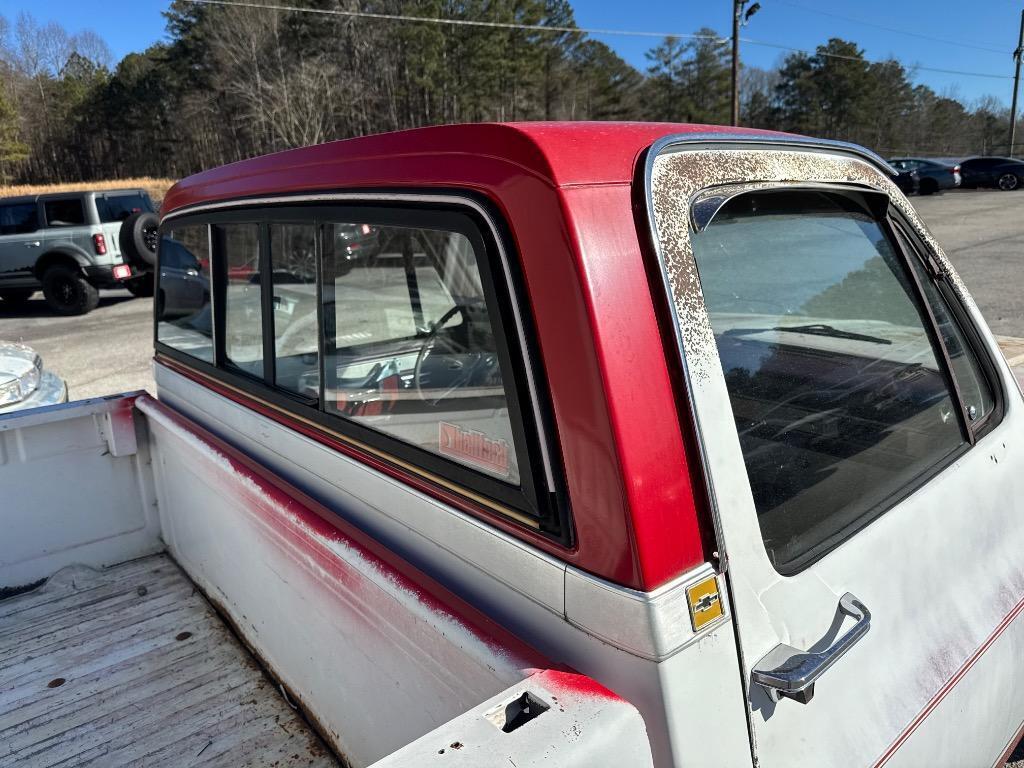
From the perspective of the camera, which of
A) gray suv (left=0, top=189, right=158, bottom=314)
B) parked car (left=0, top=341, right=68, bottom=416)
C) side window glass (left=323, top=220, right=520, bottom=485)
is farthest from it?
gray suv (left=0, top=189, right=158, bottom=314)

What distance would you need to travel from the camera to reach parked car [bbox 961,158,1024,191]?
28.5 meters

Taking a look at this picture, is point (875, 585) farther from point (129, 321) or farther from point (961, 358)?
point (129, 321)

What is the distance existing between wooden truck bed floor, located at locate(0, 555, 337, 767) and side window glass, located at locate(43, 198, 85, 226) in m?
12.3

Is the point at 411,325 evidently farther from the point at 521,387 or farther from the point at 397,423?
the point at 521,387

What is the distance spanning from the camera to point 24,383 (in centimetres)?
560

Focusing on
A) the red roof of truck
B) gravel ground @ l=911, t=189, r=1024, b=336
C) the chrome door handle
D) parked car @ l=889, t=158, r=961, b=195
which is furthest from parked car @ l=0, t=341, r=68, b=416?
parked car @ l=889, t=158, r=961, b=195

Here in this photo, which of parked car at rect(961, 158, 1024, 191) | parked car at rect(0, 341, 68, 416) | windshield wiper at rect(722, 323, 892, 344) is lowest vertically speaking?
parked car at rect(0, 341, 68, 416)

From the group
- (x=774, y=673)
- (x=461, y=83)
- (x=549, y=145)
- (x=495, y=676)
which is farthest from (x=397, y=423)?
(x=461, y=83)

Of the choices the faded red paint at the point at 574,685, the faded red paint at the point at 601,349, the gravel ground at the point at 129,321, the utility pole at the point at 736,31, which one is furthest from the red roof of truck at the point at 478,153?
the utility pole at the point at 736,31

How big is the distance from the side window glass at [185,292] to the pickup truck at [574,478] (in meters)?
0.05

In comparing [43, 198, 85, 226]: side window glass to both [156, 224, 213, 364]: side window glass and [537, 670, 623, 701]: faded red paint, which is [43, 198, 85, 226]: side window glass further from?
[537, 670, 623, 701]: faded red paint

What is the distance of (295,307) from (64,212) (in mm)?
13541

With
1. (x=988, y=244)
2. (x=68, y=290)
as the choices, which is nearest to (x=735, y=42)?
(x=988, y=244)

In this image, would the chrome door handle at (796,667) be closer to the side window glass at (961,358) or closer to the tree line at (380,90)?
the side window glass at (961,358)
